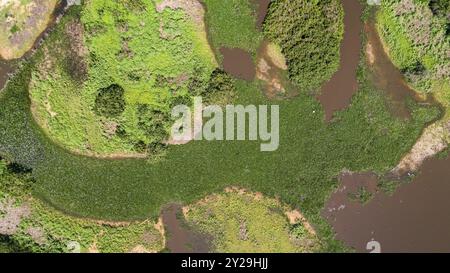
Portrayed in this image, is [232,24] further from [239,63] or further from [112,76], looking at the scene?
[112,76]

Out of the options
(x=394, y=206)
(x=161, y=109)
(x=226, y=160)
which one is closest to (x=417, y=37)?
(x=394, y=206)

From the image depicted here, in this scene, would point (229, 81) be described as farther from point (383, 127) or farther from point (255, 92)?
point (383, 127)

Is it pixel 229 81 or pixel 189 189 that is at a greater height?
pixel 229 81

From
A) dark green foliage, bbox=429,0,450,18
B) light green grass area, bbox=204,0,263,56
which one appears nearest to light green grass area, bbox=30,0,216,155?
light green grass area, bbox=204,0,263,56
